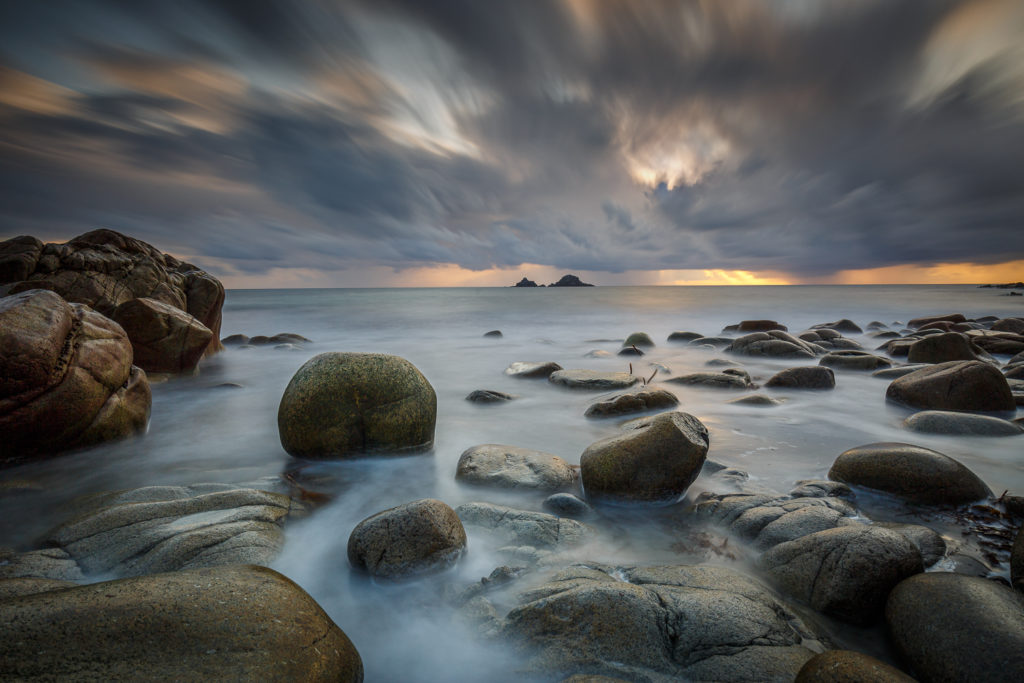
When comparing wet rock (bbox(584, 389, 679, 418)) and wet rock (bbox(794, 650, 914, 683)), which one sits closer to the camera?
wet rock (bbox(794, 650, 914, 683))

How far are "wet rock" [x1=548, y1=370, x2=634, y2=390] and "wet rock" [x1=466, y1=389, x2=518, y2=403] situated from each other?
3.71 feet

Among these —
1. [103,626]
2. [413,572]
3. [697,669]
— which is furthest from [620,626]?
[103,626]

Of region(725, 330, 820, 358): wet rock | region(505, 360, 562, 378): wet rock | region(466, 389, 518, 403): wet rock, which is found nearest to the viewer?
region(466, 389, 518, 403): wet rock

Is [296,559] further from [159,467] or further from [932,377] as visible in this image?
[932,377]

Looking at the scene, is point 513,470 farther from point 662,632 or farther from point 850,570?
point 850,570

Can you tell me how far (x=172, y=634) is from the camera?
1620mm

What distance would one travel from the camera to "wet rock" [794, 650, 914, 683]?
5.33 feet

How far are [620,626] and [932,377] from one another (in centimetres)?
725

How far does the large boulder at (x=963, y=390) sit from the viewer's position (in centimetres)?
593

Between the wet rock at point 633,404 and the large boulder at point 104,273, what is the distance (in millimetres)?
8316

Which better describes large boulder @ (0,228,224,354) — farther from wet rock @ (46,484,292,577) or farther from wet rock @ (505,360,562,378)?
wet rock @ (46,484,292,577)

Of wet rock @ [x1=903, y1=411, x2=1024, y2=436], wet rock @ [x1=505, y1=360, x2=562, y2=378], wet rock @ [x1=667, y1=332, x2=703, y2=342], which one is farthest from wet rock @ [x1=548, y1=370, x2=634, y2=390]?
wet rock @ [x1=667, y1=332, x2=703, y2=342]

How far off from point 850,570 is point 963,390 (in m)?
5.76

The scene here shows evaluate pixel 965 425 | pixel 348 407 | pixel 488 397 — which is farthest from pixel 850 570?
pixel 488 397
